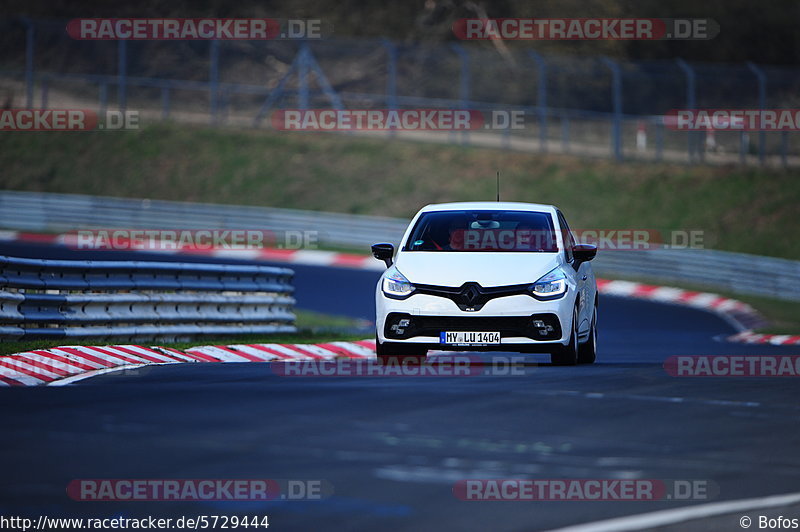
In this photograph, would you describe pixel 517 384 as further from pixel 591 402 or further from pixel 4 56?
pixel 4 56

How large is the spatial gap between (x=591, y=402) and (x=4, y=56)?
42270 millimetres

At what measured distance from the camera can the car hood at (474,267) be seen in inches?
510

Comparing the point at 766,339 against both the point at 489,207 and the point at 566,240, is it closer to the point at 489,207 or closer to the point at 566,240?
the point at 566,240

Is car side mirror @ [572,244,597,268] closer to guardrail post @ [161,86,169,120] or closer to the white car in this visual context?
A: the white car

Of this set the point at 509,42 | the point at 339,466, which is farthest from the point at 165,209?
the point at 339,466

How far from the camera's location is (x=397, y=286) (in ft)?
42.9

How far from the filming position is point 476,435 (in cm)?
870

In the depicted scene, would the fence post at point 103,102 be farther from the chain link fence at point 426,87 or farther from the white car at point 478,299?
the white car at point 478,299

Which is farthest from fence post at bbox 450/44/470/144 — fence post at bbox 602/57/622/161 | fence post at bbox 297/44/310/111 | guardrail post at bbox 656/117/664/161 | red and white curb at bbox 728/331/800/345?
red and white curb at bbox 728/331/800/345

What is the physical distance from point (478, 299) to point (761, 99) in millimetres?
26487

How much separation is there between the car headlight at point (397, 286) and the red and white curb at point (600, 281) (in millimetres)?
13500

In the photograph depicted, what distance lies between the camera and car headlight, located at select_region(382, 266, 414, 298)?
13.0 metres
